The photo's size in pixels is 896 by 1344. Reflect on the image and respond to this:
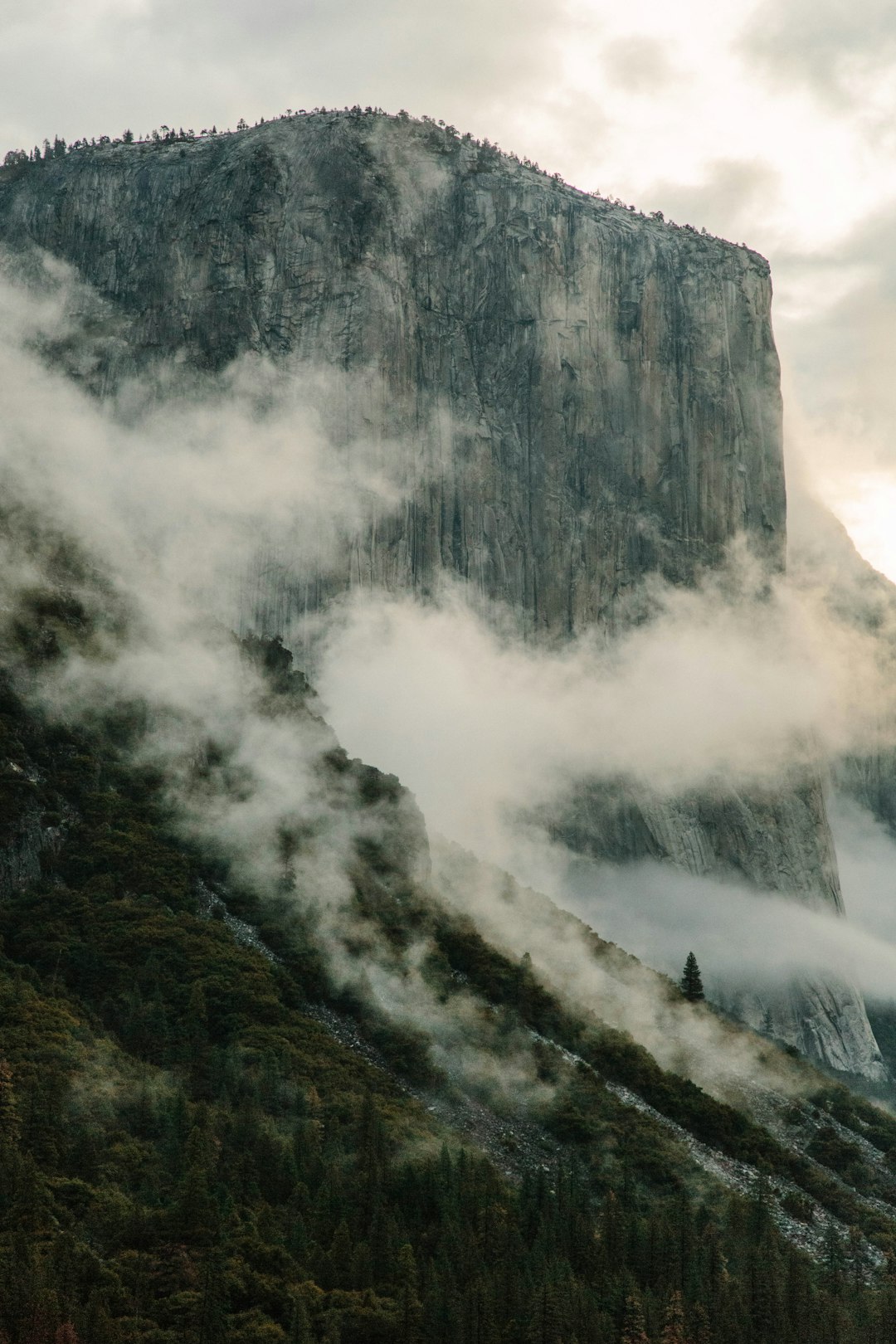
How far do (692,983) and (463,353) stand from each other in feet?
224

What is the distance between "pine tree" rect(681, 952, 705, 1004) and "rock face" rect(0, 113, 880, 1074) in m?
20.4

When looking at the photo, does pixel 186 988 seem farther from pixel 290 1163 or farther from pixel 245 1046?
pixel 290 1163

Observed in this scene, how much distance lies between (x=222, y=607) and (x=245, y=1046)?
77.3m

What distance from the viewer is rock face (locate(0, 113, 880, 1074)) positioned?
18875 centimetres

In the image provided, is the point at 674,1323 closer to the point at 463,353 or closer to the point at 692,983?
the point at 692,983

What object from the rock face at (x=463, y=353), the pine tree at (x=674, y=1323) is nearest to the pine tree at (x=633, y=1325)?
the pine tree at (x=674, y=1323)

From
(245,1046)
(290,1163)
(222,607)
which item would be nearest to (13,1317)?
(290,1163)

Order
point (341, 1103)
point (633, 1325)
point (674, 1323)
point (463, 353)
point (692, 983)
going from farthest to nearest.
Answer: point (463, 353) → point (692, 983) → point (341, 1103) → point (674, 1323) → point (633, 1325)

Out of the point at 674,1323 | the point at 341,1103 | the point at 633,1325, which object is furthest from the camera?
the point at 341,1103

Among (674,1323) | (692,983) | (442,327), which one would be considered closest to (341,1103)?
(674,1323)

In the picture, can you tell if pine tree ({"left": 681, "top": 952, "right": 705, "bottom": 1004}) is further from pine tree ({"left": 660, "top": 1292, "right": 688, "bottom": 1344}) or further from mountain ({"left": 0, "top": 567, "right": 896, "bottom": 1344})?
pine tree ({"left": 660, "top": 1292, "right": 688, "bottom": 1344})

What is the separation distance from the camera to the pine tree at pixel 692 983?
16575cm

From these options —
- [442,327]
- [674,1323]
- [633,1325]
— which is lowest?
[674,1323]

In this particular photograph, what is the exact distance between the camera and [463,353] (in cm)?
19400
